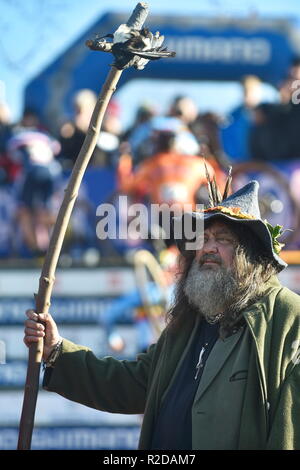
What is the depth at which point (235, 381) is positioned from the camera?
4125mm

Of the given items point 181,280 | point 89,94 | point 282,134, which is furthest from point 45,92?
point 181,280

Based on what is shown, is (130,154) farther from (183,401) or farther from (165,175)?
(183,401)

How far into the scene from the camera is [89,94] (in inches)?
437

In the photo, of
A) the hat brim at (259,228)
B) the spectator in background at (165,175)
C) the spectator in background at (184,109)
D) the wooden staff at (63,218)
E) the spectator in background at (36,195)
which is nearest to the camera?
the wooden staff at (63,218)

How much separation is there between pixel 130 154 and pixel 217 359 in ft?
21.0

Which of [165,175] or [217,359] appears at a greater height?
[165,175]

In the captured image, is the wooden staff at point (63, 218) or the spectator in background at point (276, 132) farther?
the spectator in background at point (276, 132)

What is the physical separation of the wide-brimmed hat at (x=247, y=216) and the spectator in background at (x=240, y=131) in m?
5.94

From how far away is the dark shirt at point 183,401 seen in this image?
427 centimetres

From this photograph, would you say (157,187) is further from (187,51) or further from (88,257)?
(187,51)

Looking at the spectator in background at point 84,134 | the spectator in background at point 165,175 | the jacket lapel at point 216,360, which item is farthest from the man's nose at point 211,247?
the spectator in background at point 84,134

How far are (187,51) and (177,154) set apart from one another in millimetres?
2179

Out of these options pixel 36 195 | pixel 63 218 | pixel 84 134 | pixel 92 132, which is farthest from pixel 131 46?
pixel 84 134

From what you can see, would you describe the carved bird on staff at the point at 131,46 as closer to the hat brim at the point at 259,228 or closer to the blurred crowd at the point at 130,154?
the hat brim at the point at 259,228
